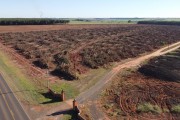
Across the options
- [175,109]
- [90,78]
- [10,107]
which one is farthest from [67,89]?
[175,109]

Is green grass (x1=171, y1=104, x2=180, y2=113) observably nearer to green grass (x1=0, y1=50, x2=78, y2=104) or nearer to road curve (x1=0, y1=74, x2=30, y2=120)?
green grass (x1=0, y1=50, x2=78, y2=104)

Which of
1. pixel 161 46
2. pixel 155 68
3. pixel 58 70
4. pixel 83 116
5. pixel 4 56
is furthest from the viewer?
pixel 161 46

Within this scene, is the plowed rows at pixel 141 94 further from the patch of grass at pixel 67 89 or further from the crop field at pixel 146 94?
the patch of grass at pixel 67 89

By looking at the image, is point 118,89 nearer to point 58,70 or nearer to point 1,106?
point 58,70

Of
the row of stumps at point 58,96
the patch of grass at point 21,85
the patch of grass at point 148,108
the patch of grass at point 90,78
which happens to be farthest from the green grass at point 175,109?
the patch of grass at point 21,85

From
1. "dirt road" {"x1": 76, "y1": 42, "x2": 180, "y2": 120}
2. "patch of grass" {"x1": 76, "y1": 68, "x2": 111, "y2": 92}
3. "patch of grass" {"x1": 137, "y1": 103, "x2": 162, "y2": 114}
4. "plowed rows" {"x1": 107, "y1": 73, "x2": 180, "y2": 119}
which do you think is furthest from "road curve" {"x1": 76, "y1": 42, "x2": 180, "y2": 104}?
"patch of grass" {"x1": 137, "y1": 103, "x2": 162, "y2": 114}

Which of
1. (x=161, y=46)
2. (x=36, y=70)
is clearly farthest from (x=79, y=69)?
(x=161, y=46)
